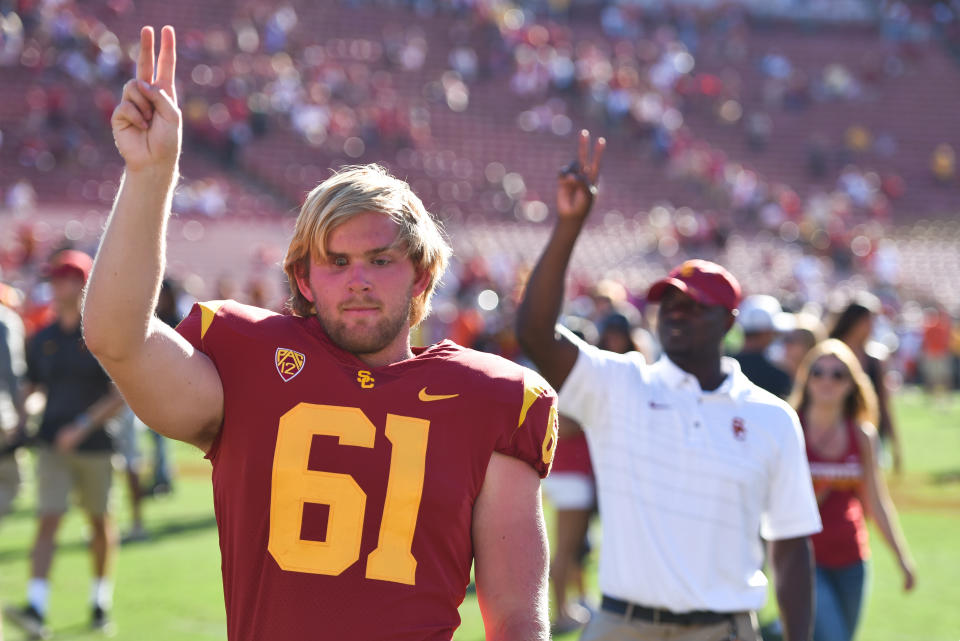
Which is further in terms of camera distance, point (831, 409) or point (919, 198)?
point (919, 198)

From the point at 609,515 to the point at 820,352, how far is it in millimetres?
2044

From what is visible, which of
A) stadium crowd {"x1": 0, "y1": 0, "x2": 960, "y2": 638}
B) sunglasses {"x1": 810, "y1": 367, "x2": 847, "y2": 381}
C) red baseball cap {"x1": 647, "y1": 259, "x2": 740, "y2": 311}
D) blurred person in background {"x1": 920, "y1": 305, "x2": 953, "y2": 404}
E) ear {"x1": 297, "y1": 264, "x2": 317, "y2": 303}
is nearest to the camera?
ear {"x1": 297, "y1": 264, "x2": 317, "y2": 303}

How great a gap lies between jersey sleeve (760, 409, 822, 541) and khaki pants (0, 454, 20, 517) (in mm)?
4443

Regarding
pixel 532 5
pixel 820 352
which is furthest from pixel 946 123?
pixel 820 352

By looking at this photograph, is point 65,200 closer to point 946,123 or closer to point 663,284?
point 663,284

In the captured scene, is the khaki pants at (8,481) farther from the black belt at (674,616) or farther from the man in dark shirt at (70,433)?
the black belt at (674,616)

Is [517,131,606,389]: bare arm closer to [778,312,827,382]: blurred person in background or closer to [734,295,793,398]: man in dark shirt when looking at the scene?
[734,295,793,398]: man in dark shirt

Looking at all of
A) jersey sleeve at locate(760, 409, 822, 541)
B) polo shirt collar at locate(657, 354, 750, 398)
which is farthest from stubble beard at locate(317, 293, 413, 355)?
jersey sleeve at locate(760, 409, 822, 541)

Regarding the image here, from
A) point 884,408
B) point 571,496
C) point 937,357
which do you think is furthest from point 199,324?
point 937,357

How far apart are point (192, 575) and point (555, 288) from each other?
5214mm

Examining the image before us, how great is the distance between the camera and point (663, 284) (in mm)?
4133

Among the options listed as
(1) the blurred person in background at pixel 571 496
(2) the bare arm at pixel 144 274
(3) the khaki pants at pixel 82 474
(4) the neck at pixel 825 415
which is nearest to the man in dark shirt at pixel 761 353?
(1) the blurred person in background at pixel 571 496

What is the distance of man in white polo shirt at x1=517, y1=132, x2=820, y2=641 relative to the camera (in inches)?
151

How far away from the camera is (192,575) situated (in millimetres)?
8320
